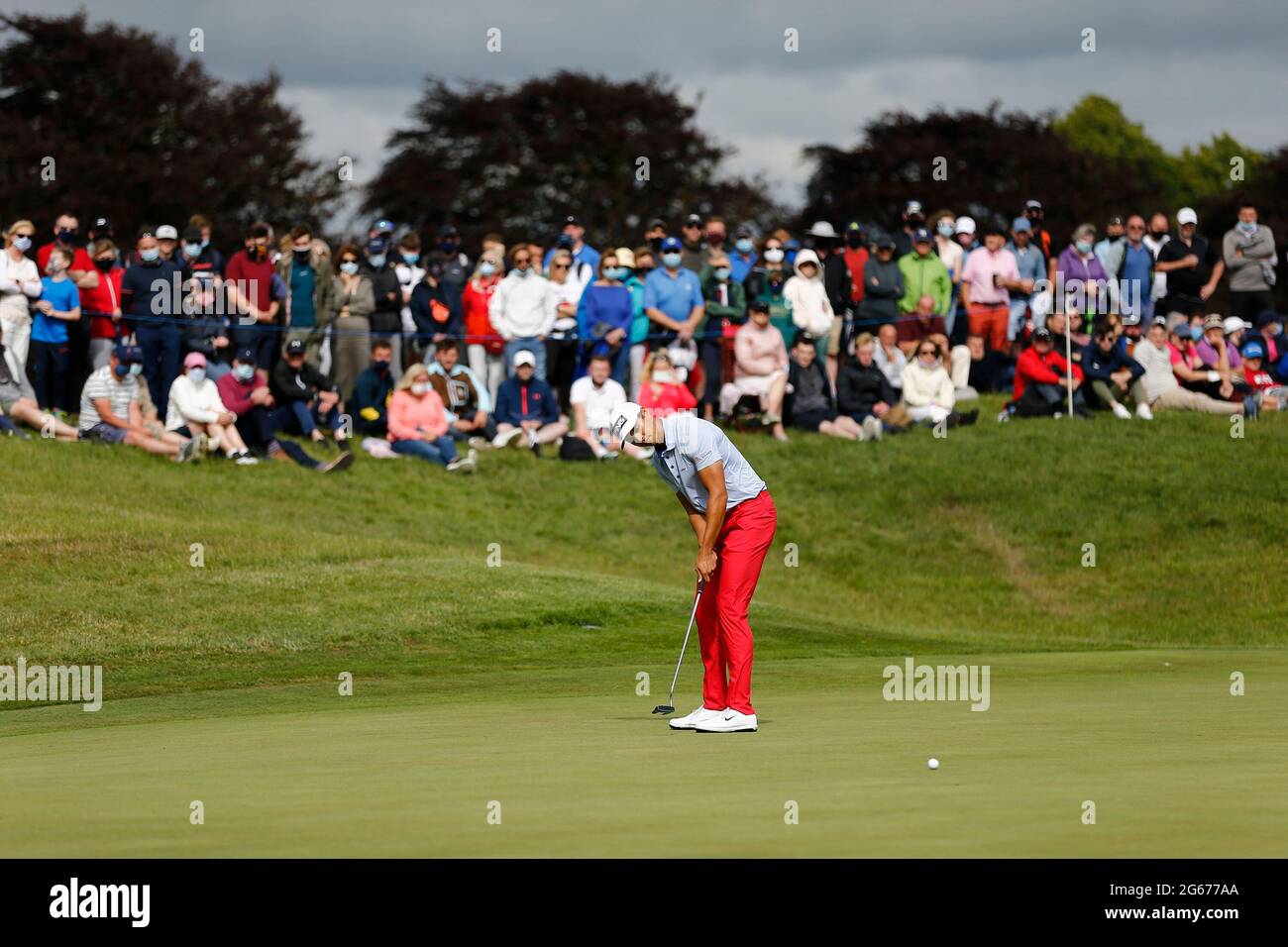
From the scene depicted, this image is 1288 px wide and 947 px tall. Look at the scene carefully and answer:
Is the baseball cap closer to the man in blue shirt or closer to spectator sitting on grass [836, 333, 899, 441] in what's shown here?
the man in blue shirt

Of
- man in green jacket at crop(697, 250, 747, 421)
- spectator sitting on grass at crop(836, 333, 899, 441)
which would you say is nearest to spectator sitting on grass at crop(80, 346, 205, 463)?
man in green jacket at crop(697, 250, 747, 421)

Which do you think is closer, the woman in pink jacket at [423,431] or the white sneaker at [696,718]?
the white sneaker at [696,718]

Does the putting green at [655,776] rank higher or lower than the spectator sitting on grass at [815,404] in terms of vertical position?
lower

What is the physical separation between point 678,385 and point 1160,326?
337 inches

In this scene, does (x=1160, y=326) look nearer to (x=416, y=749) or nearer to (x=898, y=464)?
(x=898, y=464)

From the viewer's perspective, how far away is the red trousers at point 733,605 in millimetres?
12391

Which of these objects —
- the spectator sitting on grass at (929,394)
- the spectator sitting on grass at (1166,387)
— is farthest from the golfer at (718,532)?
the spectator sitting on grass at (1166,387)

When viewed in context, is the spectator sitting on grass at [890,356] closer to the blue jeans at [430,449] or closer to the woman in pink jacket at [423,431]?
the woman in pink jacket at [423,431]

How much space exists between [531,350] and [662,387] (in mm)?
2882

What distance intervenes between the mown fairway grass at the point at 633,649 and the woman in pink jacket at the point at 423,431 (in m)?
0.43

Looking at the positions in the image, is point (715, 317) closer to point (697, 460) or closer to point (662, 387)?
point (662, 387)
